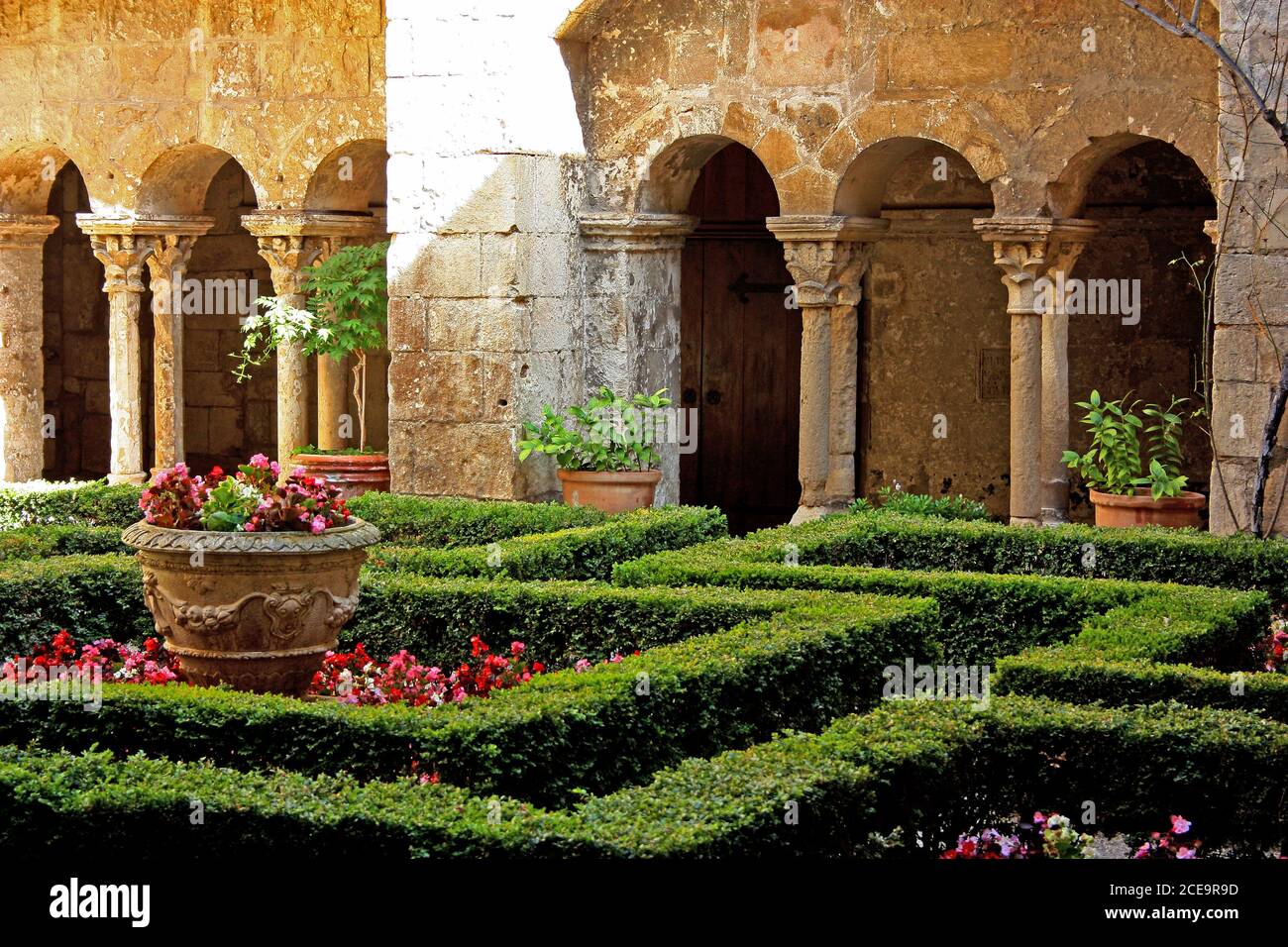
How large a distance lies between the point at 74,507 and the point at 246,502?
338 centimetres

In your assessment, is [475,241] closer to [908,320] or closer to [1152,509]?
[908,320]

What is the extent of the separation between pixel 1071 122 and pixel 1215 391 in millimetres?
1544

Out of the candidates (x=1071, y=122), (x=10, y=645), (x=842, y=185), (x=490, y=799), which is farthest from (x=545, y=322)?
(x=490, y=799)

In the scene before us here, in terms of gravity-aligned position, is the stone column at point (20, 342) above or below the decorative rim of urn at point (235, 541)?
above

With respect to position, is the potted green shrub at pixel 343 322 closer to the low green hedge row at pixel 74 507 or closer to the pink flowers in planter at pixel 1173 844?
the low green hedge row at pixel 74 507

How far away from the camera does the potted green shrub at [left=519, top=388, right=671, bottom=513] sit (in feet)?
31.3

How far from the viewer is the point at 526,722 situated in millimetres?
4855

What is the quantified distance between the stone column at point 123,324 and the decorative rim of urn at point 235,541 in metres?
5.68

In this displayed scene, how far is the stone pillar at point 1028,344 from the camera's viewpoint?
30.4 ft

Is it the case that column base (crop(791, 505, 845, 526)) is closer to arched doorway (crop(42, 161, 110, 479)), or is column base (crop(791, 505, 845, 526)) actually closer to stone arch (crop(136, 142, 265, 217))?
stone arch (crop(136, 142, 265, 217))

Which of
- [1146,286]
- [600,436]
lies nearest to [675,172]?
[600,436]

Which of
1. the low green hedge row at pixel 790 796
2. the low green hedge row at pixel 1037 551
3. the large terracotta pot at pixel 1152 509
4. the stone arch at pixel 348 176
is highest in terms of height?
the stone arch at pixel 348 176

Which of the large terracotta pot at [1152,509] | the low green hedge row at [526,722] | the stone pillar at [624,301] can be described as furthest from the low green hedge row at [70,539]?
the large terracotta pot at [1152,509]
